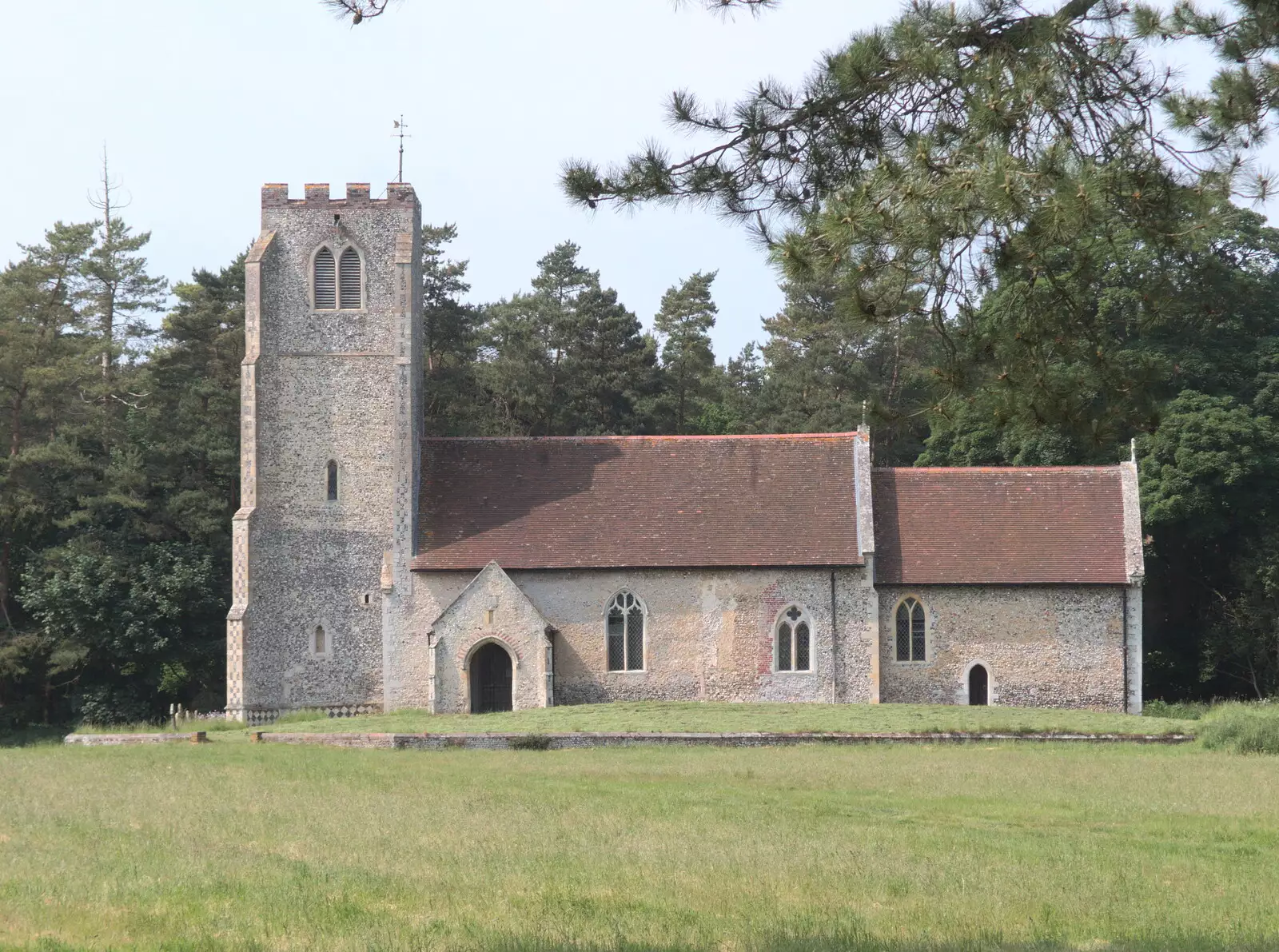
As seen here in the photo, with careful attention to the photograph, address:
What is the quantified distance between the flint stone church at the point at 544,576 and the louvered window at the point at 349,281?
0.06 m

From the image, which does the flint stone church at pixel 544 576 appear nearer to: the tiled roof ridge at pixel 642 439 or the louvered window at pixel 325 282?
the louvered window at pixel 325 282

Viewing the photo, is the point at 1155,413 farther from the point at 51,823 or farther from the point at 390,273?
the point at 390,273

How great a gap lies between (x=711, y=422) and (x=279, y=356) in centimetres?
2430

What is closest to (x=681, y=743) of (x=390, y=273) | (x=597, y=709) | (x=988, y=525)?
(x=597, y=709)

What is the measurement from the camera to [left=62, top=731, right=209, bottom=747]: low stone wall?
32781 mm

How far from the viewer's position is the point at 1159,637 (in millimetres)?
44875

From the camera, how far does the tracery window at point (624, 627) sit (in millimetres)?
38125

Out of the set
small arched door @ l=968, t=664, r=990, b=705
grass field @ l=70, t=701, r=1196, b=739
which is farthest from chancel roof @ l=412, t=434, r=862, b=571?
small arched door @ l=968, t=664, r=990, b=705

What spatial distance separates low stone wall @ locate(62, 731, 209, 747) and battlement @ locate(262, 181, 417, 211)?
13.7 metres

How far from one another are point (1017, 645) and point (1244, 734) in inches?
352

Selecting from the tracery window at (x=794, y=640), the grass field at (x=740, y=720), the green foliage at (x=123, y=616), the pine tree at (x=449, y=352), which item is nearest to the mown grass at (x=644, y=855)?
the grass field at (x=740, y=720)

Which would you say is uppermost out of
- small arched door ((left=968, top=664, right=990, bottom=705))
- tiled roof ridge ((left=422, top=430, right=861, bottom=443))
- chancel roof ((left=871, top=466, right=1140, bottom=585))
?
tiled roof ridge ((left=422, top=430, right=861, bottom=443))

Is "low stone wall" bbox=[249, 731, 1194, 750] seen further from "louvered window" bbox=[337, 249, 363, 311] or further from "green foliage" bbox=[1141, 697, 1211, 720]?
"louvered window" bbox=[337, 249, 363, 311]

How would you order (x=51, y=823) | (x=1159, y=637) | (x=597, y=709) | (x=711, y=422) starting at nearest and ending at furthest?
(x=51, y=823) → (x=597, y=709) → (x=1159, y=637) → (x=711, y=422)
